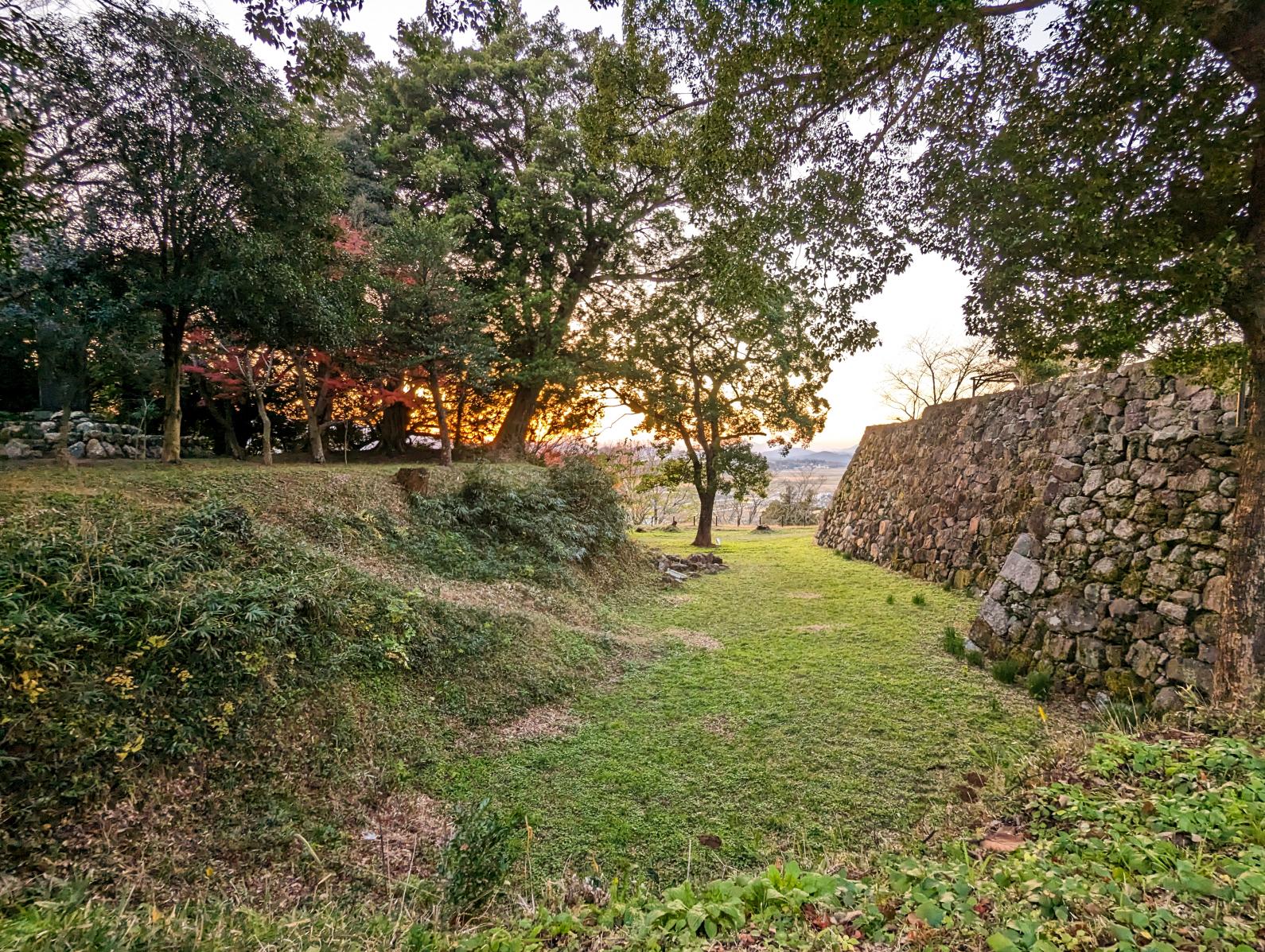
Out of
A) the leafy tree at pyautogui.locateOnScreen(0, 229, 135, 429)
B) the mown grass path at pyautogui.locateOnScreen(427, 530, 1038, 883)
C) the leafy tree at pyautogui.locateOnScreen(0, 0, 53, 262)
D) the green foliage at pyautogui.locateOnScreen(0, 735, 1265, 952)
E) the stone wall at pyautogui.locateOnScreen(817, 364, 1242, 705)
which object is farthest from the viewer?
the leafy tree at pyautogui.locateOnScreen(0, 229, 135, 429)

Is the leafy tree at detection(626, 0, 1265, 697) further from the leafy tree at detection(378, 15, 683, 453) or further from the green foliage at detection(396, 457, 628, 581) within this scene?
the leafy tree at detection(378, 15, 683, 453)

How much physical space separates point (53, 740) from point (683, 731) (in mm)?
3700

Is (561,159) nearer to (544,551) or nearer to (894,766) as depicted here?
(544,551)

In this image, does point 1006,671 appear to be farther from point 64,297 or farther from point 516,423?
point 516,423

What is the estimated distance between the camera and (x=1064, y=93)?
3730 mm

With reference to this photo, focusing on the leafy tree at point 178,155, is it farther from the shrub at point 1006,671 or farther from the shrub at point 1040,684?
the shrub at point 1040,684

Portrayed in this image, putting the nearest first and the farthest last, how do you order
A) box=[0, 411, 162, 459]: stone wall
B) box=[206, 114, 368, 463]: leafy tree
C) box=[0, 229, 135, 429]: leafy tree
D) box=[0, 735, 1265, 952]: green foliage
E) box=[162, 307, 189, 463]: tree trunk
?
1. box=[0, 735, 1265, 952]: green foliage
2. box=[0, 229, 135, 429]: leafy tree
3. box=[206, 114, 368, 463]: leafy tree
4. box=[162, 307, 189, 463]: tree trunk
5. box=[0, 411, 162, 459]: stone wall

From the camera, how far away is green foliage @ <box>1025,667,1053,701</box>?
4461 mm

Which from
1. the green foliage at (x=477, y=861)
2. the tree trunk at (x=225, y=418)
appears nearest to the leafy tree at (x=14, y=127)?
the green foliage at (x=477, y=861)

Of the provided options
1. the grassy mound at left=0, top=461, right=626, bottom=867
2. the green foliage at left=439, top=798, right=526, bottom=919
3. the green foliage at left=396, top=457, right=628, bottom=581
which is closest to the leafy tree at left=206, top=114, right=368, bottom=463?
the grassy mound at left=0, top=461, right=626, bottom=867

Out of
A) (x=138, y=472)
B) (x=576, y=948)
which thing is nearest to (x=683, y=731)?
(x=576, y=948)

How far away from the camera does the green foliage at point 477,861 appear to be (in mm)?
2174

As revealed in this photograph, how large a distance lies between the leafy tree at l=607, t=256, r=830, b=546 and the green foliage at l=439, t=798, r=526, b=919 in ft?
34.6

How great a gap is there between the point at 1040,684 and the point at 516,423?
11833 mm
